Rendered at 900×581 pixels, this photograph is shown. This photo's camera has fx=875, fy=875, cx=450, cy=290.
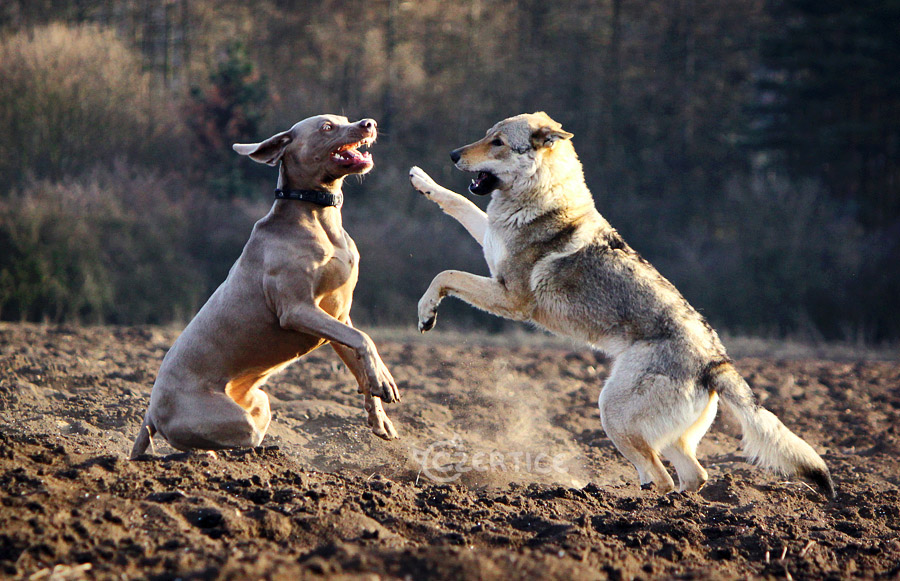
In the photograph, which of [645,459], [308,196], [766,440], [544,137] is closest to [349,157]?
[308,196]

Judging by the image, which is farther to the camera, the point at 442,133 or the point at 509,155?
the point at 442,133

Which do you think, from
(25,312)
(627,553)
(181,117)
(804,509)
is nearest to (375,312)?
(25,312)

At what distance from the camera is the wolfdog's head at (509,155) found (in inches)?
269

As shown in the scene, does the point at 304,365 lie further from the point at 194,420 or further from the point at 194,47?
the point at 194,47

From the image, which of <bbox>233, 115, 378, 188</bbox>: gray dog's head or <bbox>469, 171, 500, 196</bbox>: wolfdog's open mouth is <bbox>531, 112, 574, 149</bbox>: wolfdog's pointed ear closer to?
<bbox>469, 171, 500, 196</bbox>: wolfdog's open mouth

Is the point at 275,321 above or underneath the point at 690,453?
above

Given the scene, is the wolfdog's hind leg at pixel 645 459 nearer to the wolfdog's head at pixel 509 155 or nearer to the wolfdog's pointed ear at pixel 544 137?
the wolfdog's head at pixel 509 155

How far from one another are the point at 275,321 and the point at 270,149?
1.19 meters

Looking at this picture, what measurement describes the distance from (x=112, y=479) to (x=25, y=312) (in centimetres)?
1296

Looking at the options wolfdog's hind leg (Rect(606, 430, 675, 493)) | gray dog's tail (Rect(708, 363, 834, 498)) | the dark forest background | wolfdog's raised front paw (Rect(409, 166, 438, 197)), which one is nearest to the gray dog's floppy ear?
wolfdog's raised front paw (Rect(409, 166, 438, 197))

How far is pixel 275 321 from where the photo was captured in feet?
17.7

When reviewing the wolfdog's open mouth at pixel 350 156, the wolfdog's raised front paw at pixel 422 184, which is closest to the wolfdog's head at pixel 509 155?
the wolfdog's raised front paw at pixel 422 184

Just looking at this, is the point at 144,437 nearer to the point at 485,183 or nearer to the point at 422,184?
the point at 422,184

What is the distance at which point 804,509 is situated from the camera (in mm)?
6133
